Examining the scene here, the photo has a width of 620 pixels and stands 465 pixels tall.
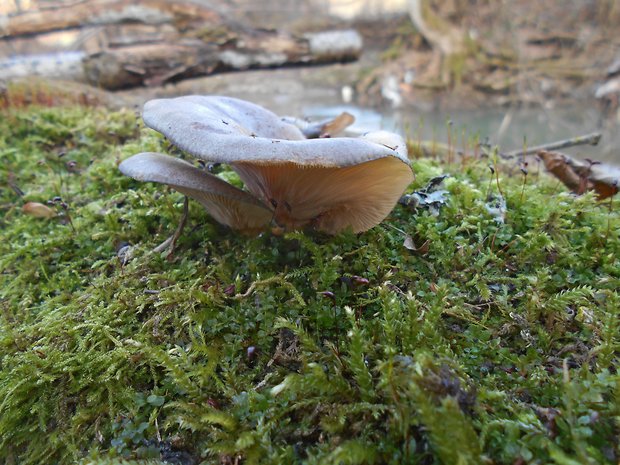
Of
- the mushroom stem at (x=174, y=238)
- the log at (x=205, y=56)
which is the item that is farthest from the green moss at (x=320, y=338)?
the log at (x=205, y=56)

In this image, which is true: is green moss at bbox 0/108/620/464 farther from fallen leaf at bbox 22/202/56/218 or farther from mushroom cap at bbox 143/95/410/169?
mushroom cap at bbox 143/95/410/169

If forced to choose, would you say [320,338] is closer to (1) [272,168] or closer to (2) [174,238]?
(1) [272,168]

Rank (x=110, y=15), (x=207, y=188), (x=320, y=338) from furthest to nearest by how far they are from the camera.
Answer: (x=110, y=15)
(x=207, y=188)
(x=320, y=338)

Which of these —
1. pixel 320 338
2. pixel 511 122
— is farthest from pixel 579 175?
pixel 511 122

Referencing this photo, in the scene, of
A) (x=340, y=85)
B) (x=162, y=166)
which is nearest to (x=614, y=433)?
(x=162, y=166)

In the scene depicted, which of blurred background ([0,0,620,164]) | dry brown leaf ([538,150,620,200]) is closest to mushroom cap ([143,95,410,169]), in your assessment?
dry brown leaf ([538,150,620,200])

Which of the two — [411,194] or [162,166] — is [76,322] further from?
[411,194]
